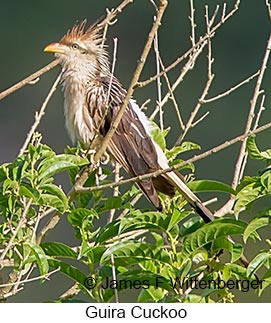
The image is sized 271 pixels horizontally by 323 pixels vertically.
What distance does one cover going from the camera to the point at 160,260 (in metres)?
2.31

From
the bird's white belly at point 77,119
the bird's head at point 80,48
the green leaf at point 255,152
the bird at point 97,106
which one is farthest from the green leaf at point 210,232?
the bird's head at point 80,48

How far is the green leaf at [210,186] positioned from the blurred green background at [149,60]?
15.5 feet

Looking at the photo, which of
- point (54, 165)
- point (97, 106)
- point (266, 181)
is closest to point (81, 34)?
point (97, 106)

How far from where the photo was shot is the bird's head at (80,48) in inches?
147

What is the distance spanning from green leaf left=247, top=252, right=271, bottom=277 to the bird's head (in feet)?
5.26

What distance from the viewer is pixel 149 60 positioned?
8.26m

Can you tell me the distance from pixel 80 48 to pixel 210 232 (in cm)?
167

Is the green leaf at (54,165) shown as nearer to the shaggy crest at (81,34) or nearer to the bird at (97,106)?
the bird at (97,106)

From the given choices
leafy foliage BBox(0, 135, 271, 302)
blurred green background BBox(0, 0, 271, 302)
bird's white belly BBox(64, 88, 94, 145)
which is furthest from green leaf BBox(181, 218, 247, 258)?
blurred green background BBox(0, 0, 271, 302)

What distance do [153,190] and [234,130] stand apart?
18.4ft

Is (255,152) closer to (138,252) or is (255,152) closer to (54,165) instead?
(138,252)

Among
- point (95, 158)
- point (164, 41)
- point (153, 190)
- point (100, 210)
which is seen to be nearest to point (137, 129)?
point (153, 190)

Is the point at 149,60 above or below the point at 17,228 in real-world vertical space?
above
